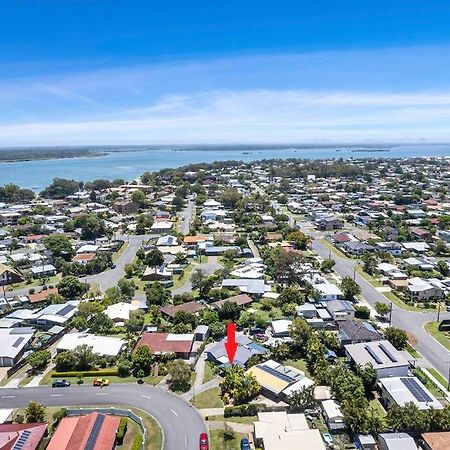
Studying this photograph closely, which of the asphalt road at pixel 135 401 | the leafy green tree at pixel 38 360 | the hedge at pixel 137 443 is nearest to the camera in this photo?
the hedge at pixel 137 443

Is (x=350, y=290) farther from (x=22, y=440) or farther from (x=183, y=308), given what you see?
(x=22, y=440)

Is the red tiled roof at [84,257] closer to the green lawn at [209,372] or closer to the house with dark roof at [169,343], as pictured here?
the house with dark roof at [169,343]

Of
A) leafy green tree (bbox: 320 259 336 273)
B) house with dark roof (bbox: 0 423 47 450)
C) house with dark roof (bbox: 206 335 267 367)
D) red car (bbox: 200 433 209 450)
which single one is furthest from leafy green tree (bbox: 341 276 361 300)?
house with dark roof (bbox: 0 423 47 450)

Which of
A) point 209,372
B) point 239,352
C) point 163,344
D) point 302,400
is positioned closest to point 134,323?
point 163,344

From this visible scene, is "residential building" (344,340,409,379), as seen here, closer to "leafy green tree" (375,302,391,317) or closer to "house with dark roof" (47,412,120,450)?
"leafy green tree" (375,302,391,317)

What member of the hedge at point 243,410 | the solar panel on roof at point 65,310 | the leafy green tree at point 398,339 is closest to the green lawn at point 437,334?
the leafy green tree at point 398,339
